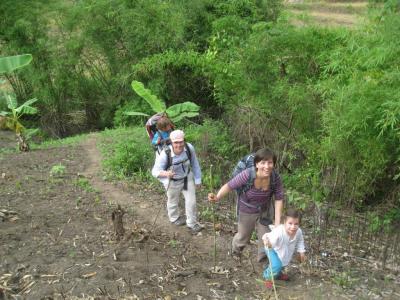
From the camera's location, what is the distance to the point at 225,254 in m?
5.80

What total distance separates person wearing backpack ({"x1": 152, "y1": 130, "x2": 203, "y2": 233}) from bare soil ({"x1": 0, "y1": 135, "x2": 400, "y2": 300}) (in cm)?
20

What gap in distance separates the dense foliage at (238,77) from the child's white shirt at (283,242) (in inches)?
73.5

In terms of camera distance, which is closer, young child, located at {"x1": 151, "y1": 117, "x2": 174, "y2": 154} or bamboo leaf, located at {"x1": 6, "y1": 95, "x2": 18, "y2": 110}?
young child, located at {"x1": 151, "y1": 117, "x2": 174, "y2": 154}

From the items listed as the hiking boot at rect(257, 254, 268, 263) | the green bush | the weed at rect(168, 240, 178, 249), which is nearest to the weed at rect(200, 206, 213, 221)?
the weed at rect(168, 240, 178, 249)

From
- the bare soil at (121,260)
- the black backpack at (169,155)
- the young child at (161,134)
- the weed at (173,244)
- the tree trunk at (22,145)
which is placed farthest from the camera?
the tree trunk at (22,145)

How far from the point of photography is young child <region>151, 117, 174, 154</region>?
6.55 meters

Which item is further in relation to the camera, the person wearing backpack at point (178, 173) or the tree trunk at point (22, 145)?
the tree trunk at point (22, 145)

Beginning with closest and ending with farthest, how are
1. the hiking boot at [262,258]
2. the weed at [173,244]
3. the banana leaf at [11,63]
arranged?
the hiking boot at [262,258], the weed at [173,244], the banana leaf at [11,63]

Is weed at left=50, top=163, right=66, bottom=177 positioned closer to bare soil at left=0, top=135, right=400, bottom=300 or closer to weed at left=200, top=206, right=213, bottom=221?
bare soil at left=0, top=135, right=400, bottom=300

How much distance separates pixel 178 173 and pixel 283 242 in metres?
1.83

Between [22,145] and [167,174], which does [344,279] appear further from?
[22,145]

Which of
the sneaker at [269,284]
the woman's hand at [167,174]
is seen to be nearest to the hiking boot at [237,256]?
the sneaker at [269,284]

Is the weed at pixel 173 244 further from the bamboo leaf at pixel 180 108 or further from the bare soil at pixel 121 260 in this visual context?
the bamboo leaf at pixel 180 108

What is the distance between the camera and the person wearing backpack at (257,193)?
4.86 metres
